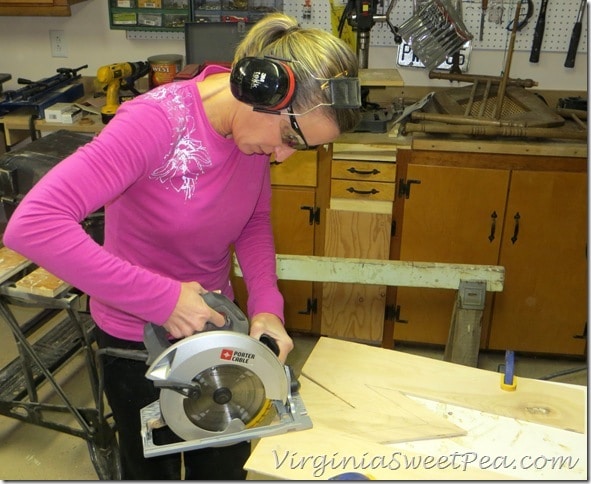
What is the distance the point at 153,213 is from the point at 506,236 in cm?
173

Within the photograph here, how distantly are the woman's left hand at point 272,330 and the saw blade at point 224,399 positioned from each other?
0.33 ft

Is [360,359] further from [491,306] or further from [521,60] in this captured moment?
[521,60]

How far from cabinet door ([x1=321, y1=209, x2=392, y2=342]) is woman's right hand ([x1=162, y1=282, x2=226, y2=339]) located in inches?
60.4

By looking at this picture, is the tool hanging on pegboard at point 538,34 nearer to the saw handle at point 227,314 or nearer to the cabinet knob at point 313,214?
the cabinet knob at point 313,214

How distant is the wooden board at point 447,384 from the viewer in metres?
1.22

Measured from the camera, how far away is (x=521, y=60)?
112 inches

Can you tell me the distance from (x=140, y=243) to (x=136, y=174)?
0.65ft

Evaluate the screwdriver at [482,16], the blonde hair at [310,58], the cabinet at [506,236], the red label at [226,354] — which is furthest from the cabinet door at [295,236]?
the red label at [226,354]

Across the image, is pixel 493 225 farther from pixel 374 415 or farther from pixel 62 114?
pixel 62 114

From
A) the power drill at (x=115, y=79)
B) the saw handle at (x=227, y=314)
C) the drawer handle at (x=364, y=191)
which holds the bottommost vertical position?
the drawer handle at (x=364, y=191)

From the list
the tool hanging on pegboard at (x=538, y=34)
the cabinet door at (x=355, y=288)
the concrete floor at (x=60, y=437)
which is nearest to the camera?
the concrete floor at (x=60, y=437)

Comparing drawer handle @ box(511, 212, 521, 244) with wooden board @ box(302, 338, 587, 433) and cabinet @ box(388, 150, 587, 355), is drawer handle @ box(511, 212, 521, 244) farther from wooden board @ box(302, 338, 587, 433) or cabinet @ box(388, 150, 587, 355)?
wooden board @ box(302, 338, 587, 433)

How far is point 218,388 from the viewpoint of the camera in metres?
1.09

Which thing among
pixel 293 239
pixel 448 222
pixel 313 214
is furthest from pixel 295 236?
pixel 448 222
